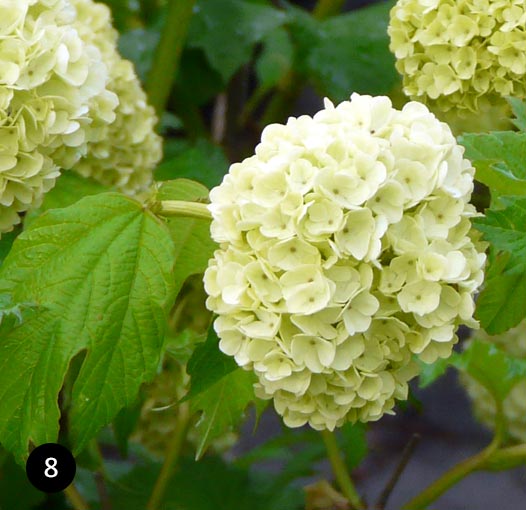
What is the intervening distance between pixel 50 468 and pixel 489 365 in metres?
0.51

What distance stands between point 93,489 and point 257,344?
850 millimetres

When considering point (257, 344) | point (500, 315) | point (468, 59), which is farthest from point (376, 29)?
point (257, 344)

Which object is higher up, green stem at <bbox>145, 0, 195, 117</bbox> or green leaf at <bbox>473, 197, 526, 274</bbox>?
green leaf at <bbox>473, 197, 526, 274</bbox>

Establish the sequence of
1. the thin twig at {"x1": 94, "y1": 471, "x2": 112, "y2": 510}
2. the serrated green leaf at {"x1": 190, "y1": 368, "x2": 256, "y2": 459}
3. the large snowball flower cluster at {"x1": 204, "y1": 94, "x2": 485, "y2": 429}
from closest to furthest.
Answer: the large snowball flower cluster at {"x1": 204, "y1": 94, "x2": 485, "y2": 429}, the serrated green leaf at {"x1": 190, "y1": 368, "x2": 256, "y2": 459}, the thin twig at {"x1": 94, "y1": 471, "x2": 112, "y2": 510}

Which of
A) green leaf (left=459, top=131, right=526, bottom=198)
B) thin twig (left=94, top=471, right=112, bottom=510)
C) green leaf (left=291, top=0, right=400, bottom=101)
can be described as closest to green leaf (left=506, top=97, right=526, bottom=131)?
green leaf (left=459, top=131, right=526, bottom=198)

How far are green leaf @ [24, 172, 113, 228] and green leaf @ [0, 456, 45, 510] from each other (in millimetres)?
380

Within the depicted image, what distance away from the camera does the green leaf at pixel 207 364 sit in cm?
78

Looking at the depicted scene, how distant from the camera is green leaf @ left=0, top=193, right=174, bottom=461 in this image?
2.52ft

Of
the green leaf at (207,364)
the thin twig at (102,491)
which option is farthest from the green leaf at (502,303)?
the thin twig at (102,491)

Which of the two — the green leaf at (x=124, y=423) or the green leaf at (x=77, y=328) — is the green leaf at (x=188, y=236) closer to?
the green leaf at (x=77, y=328)

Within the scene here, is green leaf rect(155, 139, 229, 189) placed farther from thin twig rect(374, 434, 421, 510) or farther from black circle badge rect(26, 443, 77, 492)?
black circle badge rect(26, 443, 77, 492)

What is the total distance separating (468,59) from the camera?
926mm

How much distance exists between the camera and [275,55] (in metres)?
1.62

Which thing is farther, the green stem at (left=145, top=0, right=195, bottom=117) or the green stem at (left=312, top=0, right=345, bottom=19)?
the green stem at (left=312, top=0, right=345, bottom=19)
